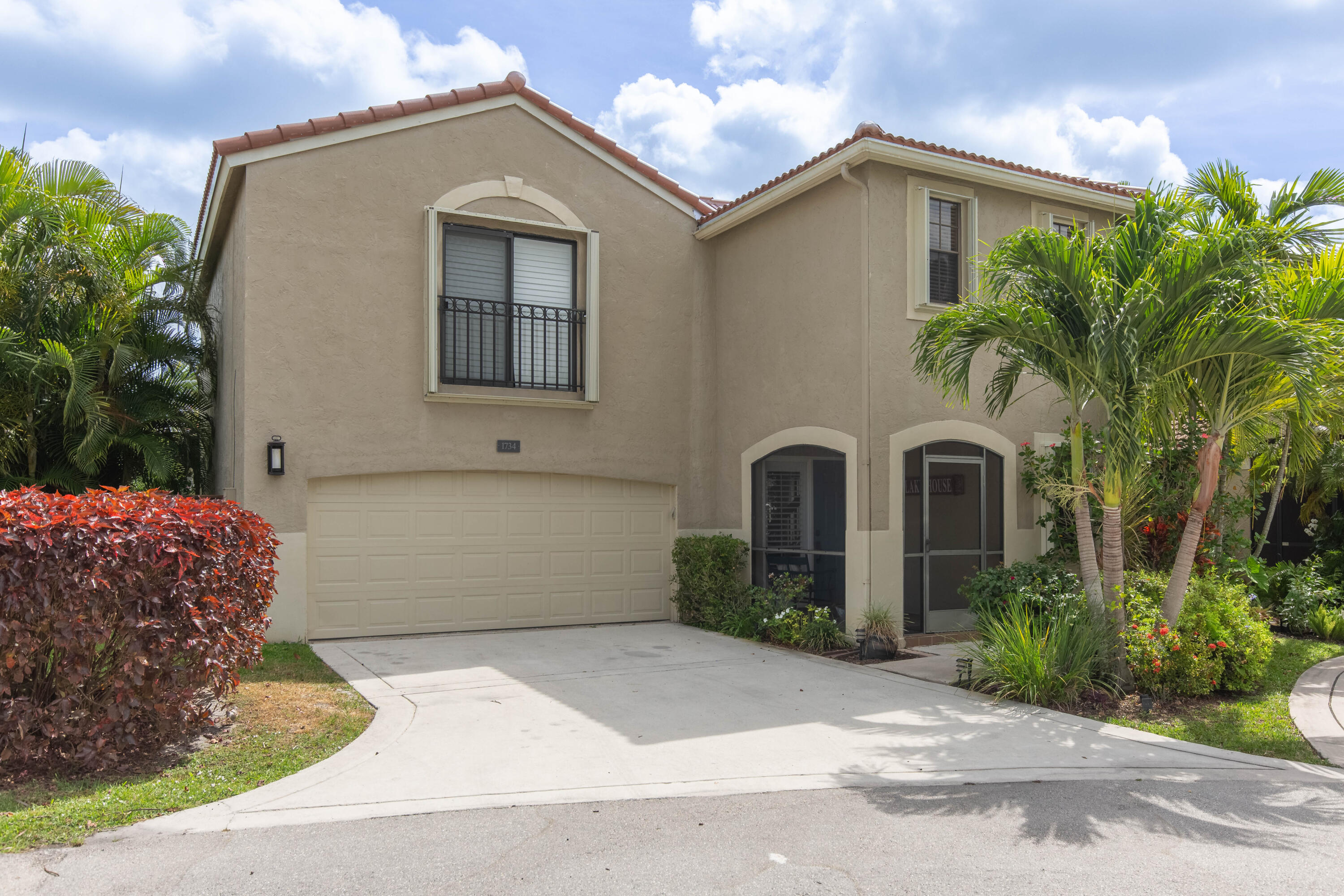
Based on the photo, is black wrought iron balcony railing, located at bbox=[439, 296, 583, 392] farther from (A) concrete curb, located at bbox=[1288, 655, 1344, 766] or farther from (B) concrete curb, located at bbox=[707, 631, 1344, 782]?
(A) concrete curb, located at bbox=[1288, 655, 1344, 766]

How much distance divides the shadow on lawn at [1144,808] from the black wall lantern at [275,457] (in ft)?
26.5

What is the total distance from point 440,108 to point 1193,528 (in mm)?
9804

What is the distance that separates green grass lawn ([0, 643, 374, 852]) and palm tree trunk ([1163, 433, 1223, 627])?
6987 mm

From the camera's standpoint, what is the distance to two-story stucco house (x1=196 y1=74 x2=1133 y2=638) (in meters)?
11.1

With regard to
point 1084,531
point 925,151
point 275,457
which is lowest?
point 1084,531

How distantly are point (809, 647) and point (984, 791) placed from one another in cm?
522

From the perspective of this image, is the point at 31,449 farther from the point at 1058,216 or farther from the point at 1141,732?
the point at 1058,216

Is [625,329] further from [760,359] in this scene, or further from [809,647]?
[809,647]

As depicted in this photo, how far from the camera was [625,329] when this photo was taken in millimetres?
13156

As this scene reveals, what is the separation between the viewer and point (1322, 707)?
810 cm

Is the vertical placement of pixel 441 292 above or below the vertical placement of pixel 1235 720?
above

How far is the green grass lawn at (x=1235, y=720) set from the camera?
6.92 meters

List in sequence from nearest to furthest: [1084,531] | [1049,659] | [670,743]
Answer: [670,743] → [1049,659] → [1084,531]

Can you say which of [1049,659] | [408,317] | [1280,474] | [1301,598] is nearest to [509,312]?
[408,317]
